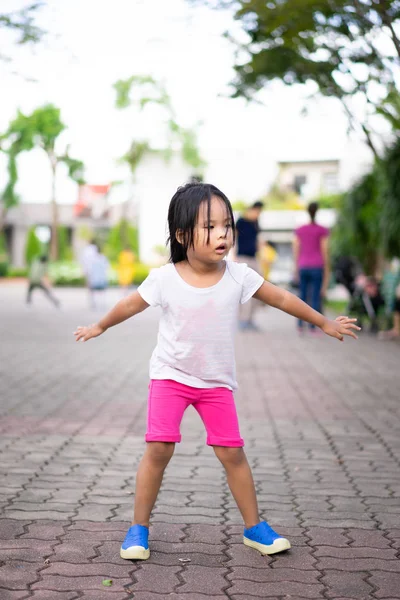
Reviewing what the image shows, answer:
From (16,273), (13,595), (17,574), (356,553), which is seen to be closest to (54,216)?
(16,273)

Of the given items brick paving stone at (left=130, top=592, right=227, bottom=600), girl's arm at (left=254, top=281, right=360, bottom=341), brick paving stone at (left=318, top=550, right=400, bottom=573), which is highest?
girl's arm at (left=254, top=281, right=360, bottom=341)

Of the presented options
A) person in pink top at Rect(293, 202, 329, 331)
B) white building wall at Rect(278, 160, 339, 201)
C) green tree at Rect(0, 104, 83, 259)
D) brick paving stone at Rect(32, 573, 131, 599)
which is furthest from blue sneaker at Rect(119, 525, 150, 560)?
white building wall at Rect(278, 160, 339, 201)

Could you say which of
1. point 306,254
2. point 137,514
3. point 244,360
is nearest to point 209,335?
point 137,514

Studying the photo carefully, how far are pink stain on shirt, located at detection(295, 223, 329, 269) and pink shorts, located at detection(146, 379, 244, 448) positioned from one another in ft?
34.5

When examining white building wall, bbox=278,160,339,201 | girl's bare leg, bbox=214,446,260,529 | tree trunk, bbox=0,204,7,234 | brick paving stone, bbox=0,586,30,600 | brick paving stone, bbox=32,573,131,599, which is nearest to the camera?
brick paving stone, bbox=0,586,30,600

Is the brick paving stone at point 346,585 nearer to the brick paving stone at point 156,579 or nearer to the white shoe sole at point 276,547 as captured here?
the white shoe sole at point 276,547

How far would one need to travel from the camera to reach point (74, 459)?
5473 millimetres

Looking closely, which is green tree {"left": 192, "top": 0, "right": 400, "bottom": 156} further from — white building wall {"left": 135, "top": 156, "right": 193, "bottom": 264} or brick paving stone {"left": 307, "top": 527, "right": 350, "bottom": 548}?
white building wall {"left": 135, "top": 156, "right": 193, "bottom": 264}

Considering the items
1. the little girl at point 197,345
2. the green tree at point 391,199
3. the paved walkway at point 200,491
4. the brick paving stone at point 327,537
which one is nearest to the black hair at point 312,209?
the green tree at point 391,199

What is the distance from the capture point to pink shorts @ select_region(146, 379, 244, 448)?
144 inches

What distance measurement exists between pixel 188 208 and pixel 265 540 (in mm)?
1357

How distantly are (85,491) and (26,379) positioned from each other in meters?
4.73

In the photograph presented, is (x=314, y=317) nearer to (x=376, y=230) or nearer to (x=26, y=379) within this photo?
(x=26, y=379)

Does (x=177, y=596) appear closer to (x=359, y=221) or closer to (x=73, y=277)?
(x=359, y=221)
